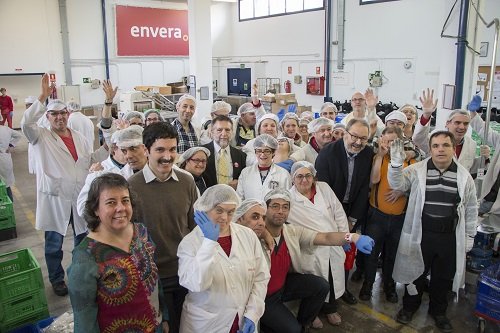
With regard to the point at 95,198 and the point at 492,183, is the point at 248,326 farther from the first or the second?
the point at 492,183

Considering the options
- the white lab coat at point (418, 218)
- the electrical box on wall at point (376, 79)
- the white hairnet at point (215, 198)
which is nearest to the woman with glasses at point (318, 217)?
the white lab coat at point (418, 218)

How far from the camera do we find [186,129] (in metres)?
4.31

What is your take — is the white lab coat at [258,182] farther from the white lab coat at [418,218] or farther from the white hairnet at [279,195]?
the white lab coat at [418,218]

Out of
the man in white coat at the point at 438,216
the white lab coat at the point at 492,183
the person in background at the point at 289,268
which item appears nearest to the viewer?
the person in background at the point at 289,268

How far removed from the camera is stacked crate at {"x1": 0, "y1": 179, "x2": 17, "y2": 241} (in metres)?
4.83

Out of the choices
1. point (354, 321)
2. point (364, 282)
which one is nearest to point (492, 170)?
point (364, 282)

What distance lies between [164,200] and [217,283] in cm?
59

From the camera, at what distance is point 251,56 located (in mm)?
14461

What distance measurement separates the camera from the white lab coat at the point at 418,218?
2.99m

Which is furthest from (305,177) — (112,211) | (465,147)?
(465,147)

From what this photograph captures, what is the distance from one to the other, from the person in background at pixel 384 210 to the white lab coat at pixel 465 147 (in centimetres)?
84

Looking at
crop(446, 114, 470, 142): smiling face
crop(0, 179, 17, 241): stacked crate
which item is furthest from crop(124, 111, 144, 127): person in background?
crop(446, 114, 470, 142): smiling face

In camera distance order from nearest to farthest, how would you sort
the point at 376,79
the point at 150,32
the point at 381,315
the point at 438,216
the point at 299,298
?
the point at 299,298
the point at 438,216
the point at 381,315
the point at 376,79
the point at 150,32

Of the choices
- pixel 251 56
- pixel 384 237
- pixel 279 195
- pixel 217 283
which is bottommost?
pixel 384 237
